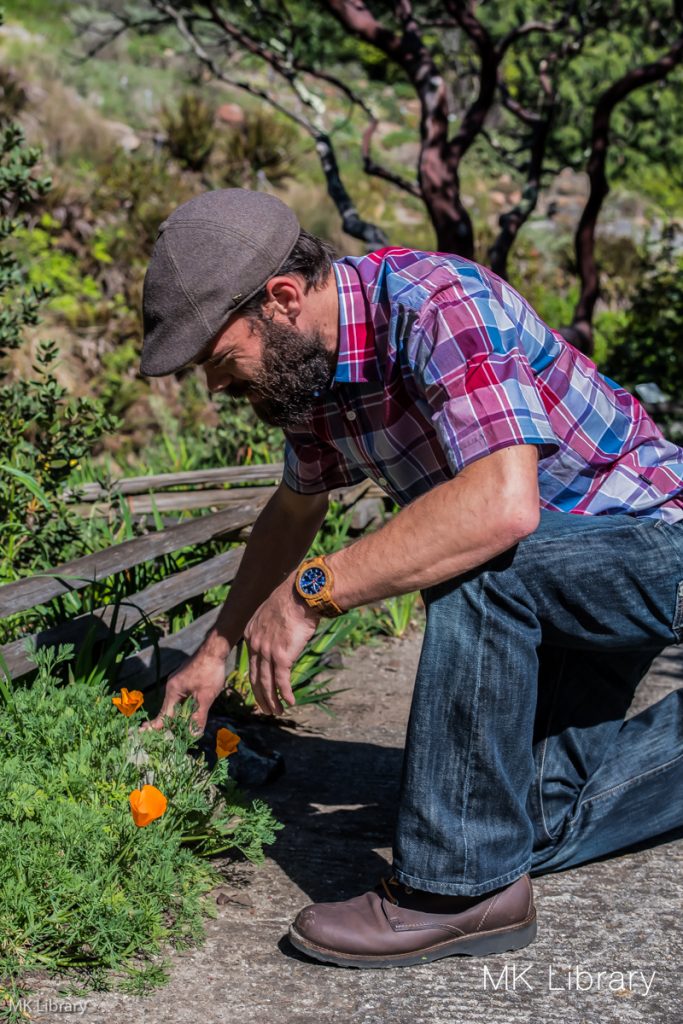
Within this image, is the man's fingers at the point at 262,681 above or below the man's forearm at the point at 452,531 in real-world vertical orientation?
below

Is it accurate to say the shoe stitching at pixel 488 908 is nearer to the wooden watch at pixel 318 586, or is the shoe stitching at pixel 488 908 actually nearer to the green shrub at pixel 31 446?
the wooden watch at pixel 318 586

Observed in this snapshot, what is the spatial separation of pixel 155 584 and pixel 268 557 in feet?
2.21

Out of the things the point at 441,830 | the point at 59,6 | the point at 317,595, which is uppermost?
the point at 317,595

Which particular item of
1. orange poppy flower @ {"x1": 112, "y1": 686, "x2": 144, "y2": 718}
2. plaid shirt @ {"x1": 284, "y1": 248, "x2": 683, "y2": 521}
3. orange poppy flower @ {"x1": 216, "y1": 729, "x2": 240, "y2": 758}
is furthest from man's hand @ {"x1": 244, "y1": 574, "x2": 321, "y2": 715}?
plaid shirt @ {"x1": 284, "y1": 248, "x2": 683, "y2": 521}

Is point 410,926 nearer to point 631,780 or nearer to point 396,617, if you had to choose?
point 631,780

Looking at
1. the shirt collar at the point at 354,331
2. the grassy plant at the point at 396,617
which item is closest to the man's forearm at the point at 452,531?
the shirt collar at the point at 354,331

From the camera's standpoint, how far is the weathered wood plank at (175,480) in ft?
12.2

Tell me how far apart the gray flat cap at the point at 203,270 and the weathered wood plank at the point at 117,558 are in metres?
0.82

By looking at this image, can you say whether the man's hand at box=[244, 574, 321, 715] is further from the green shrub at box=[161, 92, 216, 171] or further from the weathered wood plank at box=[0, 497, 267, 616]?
the green shrub at box=[161, 92, 216, 171]

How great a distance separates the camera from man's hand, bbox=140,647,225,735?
97.3 inches

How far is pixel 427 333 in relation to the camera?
7.02 feet

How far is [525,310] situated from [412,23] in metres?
4.24

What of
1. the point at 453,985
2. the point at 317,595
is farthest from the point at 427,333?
the point at 453,985

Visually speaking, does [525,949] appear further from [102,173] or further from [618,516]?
[102,173]
